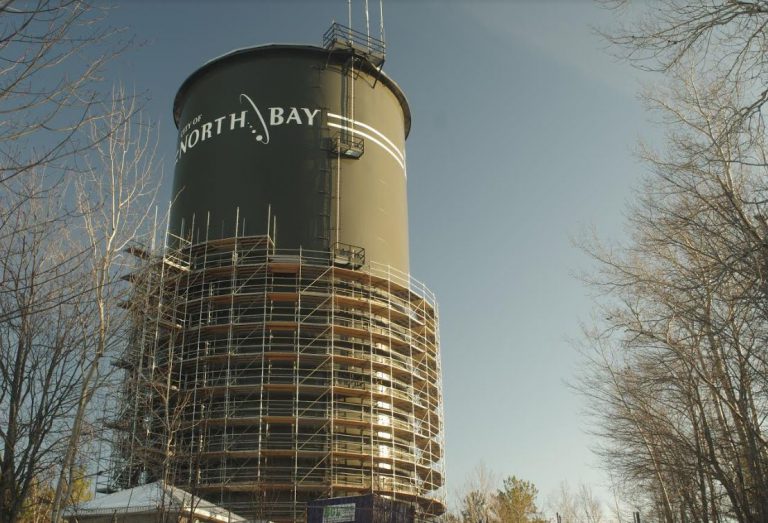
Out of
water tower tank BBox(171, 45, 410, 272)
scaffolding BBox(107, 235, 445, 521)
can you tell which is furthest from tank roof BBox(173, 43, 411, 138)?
scaffolding BBox(107, 235, 445, 521)

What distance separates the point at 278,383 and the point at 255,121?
12283 mm

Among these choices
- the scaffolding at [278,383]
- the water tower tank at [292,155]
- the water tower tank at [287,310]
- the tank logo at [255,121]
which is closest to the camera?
the scaffolding at [278,383]

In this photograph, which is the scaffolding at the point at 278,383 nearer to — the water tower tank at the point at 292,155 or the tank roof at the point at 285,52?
the water tower tank at the point at 292,155

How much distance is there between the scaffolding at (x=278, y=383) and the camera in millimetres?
26969

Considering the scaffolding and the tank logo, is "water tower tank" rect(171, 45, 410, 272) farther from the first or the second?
the scaffolding

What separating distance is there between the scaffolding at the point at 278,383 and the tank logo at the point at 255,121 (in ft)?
17.3

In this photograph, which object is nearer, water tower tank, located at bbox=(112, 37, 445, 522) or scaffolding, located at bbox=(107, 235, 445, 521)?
scaffolding, located at bbox=(107, 235, 445, 521)

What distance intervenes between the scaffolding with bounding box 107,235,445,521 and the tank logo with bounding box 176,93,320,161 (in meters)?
5.28

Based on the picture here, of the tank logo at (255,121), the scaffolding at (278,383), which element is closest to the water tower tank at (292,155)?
the tank logo at (255,121)

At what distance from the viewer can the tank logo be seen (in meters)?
32.7

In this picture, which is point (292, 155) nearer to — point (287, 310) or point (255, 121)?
point (255, 121)

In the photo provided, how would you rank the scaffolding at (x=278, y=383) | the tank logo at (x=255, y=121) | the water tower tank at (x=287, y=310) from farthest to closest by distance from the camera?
1. the tank logo at (x=255, y=121)
2. the water tower tank at (x=287, y=310)
3. the scaffolding at (x=278, y=383)

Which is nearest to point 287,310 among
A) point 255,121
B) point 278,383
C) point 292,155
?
point 278,383

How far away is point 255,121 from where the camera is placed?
32.8 m
